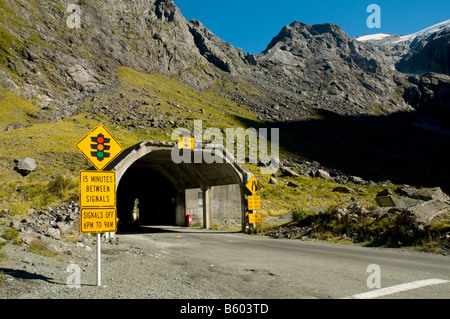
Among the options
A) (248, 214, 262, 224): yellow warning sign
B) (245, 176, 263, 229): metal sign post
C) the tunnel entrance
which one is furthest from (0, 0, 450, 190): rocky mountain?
(248, 214, 262, 224): yellow warning sign

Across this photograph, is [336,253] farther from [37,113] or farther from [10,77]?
[10,77]

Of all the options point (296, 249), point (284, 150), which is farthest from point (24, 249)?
point (284, 150)

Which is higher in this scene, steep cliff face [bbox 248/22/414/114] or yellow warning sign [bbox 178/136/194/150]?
steep cliff face [bbox 248/22/414/114]

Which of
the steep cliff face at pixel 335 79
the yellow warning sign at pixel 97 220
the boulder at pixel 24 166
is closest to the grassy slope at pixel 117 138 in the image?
the boulder at pixel 24 166

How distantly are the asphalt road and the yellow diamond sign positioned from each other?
3.51 metres

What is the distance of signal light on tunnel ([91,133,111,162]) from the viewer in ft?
24.1

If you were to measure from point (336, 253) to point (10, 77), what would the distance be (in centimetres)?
7854

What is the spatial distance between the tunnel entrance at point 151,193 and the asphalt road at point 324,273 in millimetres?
21150

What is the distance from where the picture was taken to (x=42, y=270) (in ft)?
23.8
